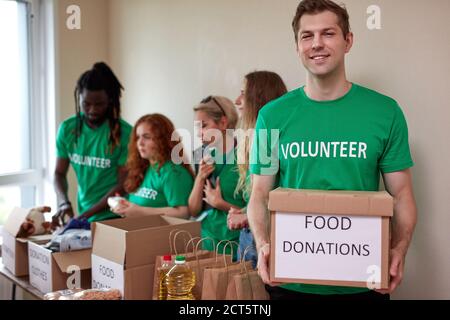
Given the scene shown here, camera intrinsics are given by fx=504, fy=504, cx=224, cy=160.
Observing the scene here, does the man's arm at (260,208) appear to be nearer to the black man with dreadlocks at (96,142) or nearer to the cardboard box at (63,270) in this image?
the cardboard box at (63,270)

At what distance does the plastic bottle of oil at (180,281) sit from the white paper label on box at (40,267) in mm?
639

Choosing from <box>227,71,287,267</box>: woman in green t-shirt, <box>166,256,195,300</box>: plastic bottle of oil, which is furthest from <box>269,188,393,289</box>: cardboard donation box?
<box>227,71,287,267</box>: woman in green t-shirt

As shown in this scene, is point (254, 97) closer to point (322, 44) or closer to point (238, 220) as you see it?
point (238, 220)

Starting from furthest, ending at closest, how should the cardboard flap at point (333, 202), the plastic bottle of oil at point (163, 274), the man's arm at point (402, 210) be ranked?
the plastic bottle of oil at point (163, 274) < the man's arm at point (402, 210) < the cardboard flap at point (333, 202)

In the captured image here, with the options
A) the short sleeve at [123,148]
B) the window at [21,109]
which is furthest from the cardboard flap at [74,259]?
the window at [21,109]

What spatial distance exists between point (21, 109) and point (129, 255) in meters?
1.99

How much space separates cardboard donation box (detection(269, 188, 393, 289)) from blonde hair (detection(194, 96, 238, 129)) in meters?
1.07

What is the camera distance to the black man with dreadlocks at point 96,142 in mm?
2734

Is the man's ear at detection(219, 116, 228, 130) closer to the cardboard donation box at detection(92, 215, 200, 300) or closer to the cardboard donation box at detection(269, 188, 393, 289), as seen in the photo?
the cardboard donation box at detection(92, 215, 200, 300)

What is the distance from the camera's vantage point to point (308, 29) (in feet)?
4.73

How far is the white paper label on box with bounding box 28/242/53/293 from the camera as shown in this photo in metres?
2.09

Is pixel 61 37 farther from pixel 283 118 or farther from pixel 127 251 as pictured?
pixel 283 118

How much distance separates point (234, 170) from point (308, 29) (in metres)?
0.90

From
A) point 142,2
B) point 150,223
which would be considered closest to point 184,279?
point 150,223
